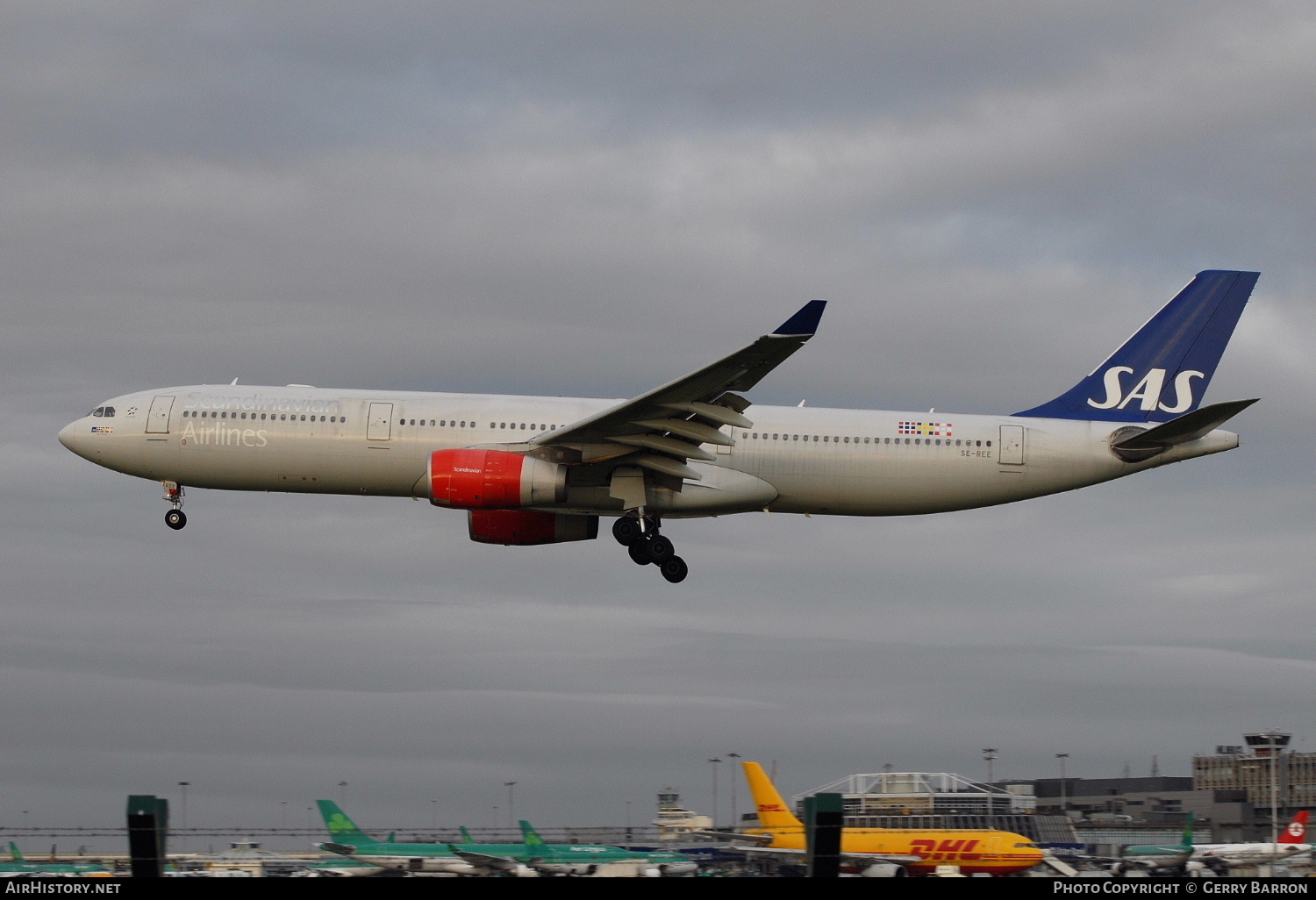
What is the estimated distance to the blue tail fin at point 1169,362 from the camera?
42000mm

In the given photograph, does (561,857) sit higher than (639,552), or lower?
lower

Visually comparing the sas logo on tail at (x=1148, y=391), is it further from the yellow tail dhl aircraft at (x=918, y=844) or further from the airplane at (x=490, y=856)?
the airplane at (x=490, y=856)

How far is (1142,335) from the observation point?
4322 centimetres

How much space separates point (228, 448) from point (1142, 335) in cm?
2620

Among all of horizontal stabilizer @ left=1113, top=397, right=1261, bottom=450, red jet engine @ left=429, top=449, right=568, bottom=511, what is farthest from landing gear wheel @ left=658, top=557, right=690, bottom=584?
horizontal stabilizer @ left=1113, top=397, right=1261, bottom=450

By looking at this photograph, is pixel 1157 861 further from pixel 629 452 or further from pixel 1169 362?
pixel 629 452

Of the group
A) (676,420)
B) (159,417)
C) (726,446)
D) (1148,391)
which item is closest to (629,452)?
(676,420)

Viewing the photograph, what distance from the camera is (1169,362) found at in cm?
4278

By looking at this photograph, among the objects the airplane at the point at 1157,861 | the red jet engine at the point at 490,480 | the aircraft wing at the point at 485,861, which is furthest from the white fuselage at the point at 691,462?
the airplane at the point at 1157,861

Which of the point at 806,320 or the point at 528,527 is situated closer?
the point at 806,320

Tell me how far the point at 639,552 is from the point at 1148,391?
15.4 meters

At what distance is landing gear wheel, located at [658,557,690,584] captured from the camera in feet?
132
